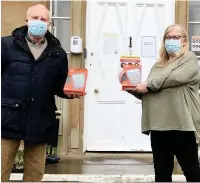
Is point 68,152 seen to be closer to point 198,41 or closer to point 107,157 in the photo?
point 107,157

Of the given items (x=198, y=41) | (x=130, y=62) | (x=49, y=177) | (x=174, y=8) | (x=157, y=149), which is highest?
(x=174, y=8)

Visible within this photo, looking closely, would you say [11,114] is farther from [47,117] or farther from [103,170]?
[103,170]

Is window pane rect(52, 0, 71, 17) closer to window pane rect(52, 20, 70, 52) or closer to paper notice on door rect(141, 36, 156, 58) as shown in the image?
window pane rect(52, 20, 70, 52)

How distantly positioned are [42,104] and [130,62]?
0.93m

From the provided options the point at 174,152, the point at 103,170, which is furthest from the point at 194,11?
the point at 174,152

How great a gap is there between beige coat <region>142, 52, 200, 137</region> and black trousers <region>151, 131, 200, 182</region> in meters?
0.07

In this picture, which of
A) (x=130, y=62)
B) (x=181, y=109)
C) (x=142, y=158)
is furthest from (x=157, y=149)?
(x=142, y=158)

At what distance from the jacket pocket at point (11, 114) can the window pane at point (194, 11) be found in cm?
433

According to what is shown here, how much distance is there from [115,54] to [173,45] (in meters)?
3.27

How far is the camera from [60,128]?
7.15 m

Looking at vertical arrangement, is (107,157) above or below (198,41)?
below

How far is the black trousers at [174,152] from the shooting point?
12.9 feet

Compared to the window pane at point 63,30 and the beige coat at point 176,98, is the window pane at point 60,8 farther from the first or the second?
the beige coat at point 176,98

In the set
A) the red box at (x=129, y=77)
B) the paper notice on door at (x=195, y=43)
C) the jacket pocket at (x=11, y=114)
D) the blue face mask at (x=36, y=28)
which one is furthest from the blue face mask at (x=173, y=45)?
the paper notice on door at (x=195, y=43)
